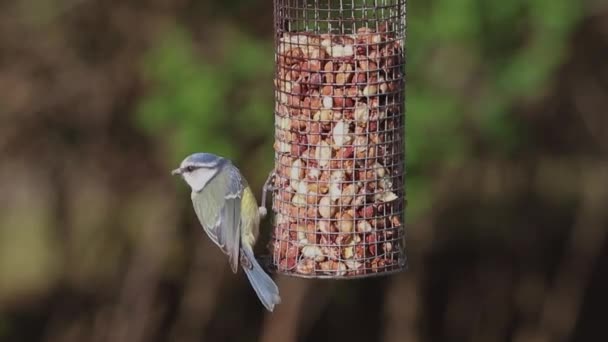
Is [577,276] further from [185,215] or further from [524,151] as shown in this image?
[185,215]

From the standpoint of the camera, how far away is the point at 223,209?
501cm

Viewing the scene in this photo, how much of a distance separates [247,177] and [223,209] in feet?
7.33

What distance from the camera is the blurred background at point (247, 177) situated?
22.6 ft

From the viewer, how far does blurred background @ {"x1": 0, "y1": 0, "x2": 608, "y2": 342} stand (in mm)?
6875

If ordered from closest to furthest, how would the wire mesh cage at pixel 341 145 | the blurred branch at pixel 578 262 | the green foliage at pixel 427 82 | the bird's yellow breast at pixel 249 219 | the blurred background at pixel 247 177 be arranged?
the wire mesh cage at pixel 341 145
the bird's yellow breast at pixel 249 219
the green foliage at pixel 427 82
the blurred background at pixel 247 177
the blurred branch at pixel 578 262

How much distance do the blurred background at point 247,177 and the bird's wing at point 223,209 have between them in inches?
60.4

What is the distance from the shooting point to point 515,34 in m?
6.79

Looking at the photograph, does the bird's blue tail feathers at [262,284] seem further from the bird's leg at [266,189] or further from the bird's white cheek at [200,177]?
the bird's white cheek at [200,177]

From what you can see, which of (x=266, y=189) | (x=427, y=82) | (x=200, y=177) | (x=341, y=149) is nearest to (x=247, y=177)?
(x=427, y=82)

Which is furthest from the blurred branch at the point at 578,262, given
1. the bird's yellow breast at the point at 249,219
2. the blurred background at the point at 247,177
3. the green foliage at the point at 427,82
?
the bird's yellow breast at the point at 249,219

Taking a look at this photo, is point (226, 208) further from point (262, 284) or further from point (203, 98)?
point (203, 98)

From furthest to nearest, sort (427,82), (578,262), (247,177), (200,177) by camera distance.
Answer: (578,262) < (247,177) < (427,82) < (200,177)

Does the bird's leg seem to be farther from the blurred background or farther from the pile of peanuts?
the blurred background

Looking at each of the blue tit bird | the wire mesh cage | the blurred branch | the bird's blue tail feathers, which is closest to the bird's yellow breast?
the blue tit bird
